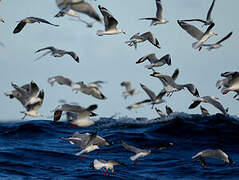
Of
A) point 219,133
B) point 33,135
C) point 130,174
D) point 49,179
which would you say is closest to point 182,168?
point 130,174

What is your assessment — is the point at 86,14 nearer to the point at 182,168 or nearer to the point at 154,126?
the point at 182,168

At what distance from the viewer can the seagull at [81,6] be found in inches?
437

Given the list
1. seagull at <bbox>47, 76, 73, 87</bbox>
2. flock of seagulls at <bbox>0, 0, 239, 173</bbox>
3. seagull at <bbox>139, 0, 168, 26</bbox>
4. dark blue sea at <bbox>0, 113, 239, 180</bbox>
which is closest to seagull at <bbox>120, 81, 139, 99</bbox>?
→ flock of seagulls at <bbox>0, 0, 239, 173</bbox>

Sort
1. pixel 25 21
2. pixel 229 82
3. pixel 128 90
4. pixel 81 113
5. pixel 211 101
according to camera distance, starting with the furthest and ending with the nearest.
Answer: pixel 128 90 < pixel 25 21 < pixel 211 101 < pixel 229 82 < pixel 81 113

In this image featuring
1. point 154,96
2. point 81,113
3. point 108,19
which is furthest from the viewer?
point 154,96

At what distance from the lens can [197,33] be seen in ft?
49.7

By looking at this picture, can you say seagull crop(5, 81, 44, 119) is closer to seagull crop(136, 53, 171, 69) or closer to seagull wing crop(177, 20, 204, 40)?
seagull crop(136, 53, 171, 69)

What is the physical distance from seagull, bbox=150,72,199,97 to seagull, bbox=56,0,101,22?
3.78 metres

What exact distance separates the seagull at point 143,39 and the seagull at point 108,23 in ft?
3.42

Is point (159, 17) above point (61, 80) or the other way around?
above

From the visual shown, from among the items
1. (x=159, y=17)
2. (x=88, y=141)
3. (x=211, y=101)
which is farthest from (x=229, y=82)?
(x=88, y=141)

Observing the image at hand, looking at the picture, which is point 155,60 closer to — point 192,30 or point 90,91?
point 192,30

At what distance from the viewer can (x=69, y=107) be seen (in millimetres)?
12023

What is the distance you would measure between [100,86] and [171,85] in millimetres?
2654
